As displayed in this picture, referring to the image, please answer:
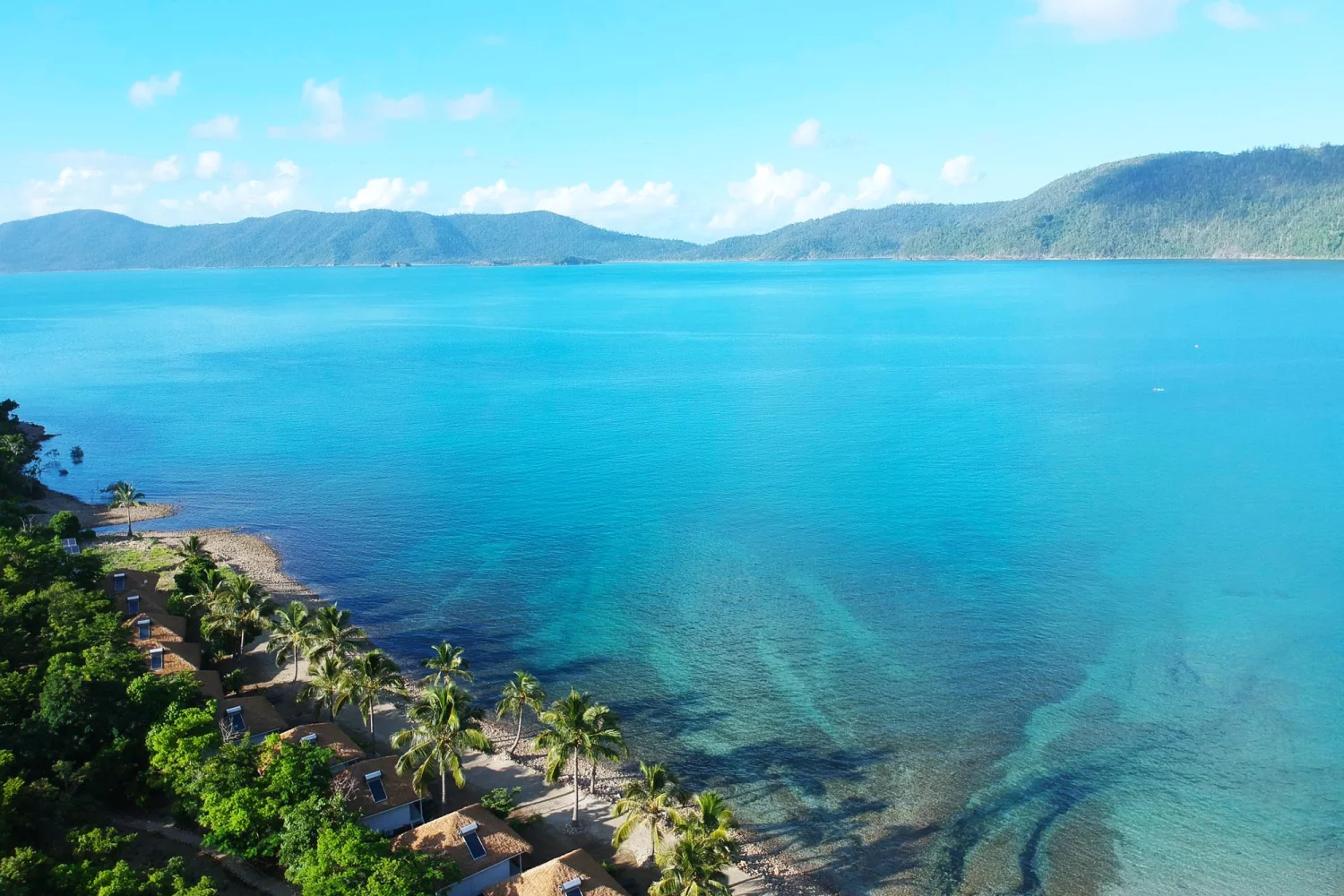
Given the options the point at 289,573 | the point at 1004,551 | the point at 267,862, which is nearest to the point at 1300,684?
the point at 1004,551

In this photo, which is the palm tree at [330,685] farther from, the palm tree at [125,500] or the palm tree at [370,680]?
the palm tree at [125,500]

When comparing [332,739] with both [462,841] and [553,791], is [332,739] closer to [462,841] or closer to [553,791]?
[462,841]

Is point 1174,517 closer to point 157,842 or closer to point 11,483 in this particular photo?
point 157,842

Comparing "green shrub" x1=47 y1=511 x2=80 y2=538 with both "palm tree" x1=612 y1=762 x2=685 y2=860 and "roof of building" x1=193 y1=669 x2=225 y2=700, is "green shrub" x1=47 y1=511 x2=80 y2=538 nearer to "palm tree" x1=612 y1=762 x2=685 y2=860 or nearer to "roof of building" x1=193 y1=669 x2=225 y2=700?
"roof of building" x1=193 y1=669 x2=225 y2=700

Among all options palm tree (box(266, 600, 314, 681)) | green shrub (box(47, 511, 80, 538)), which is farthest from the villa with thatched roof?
green shrub (box(47, 511, 80, 538))

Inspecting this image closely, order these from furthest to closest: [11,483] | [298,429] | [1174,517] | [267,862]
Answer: [298,429], [11,483], [1174,517], [267,862]

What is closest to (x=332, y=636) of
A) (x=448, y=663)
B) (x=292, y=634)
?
(x=292, y=634)
